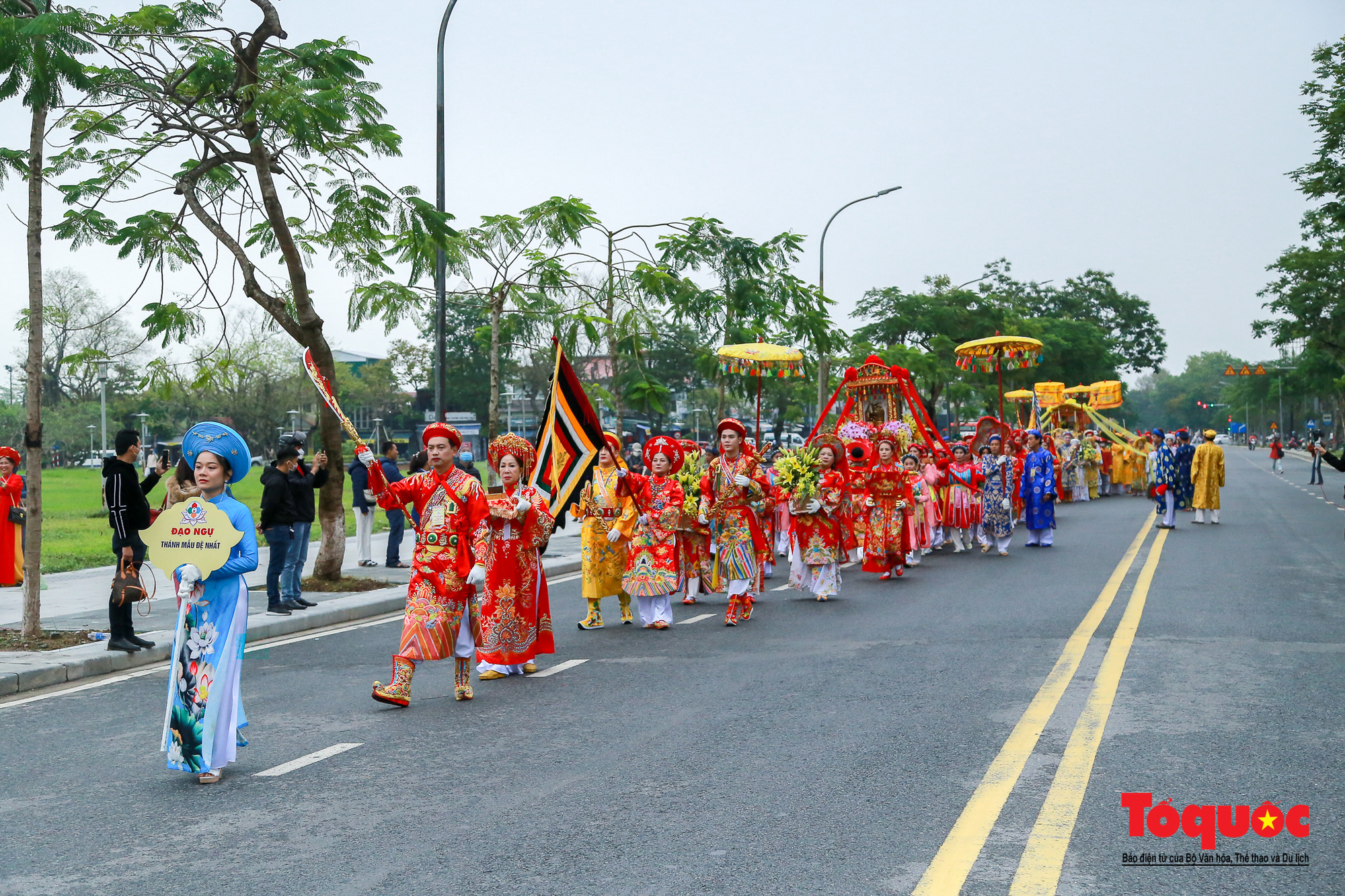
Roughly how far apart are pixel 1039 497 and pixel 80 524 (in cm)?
2007

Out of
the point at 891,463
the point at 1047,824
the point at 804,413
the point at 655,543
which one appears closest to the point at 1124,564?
the point at 891,463

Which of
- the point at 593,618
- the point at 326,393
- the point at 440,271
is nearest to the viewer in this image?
the point at 326,393

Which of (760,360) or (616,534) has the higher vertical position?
(760,360)

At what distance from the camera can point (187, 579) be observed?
562 cm

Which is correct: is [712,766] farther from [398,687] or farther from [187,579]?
[187,579]

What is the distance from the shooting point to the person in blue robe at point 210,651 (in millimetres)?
5652

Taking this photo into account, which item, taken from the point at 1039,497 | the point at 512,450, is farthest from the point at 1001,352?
the point at 512,450

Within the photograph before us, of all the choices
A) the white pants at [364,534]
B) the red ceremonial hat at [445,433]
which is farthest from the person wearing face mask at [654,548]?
the white pants at [364,534]

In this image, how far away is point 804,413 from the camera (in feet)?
178

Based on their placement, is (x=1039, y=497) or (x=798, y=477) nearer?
(x=798, y=477)

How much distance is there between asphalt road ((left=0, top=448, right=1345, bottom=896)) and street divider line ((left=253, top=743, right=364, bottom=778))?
0.24ft

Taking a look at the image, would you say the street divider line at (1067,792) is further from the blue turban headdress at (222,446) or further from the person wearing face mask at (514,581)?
the blue turban headdress at (222,446)

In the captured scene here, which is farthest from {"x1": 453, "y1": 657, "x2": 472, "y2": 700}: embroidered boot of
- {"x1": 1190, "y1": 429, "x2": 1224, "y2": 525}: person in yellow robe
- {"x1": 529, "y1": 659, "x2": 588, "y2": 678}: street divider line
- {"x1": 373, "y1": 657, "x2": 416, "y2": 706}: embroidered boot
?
{"x1": 1190, "y1": 429, "x2": 1224, "y2": 525}: person in yellow robe

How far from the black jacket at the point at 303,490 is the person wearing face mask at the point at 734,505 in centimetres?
402
